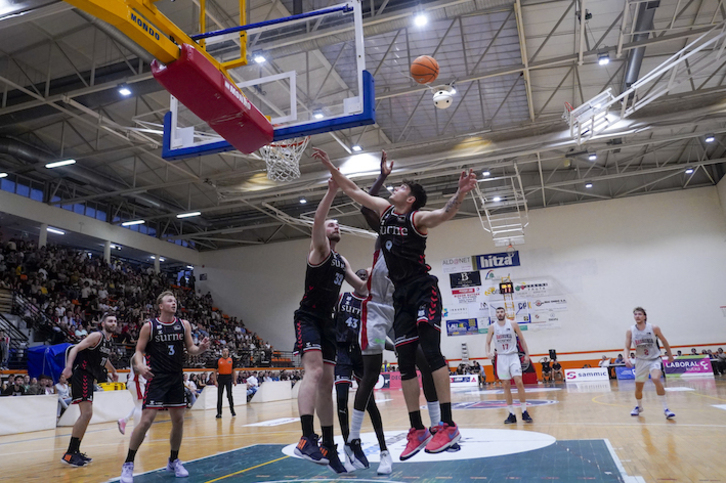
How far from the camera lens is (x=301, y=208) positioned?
90.1ft

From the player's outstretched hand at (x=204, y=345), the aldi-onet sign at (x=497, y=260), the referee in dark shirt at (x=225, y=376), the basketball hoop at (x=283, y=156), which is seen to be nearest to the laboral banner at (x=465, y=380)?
the aldi-onet sign at (x=497, y=260)

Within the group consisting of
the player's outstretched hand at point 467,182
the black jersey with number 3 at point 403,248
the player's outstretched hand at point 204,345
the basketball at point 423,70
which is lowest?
the player's outstretched hand at point 204,345

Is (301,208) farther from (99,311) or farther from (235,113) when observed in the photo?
(235,113)

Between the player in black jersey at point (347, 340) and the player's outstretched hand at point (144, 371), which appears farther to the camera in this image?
the player in black jersey at point (347, 340)

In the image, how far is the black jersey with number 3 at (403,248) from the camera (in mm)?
4066

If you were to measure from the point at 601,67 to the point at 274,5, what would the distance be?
10.6m

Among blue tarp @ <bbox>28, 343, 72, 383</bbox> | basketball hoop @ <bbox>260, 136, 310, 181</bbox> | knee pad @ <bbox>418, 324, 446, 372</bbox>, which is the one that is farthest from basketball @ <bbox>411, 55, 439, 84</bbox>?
blue tarp @ <bbox>28, 343, 72, 383</bbox>

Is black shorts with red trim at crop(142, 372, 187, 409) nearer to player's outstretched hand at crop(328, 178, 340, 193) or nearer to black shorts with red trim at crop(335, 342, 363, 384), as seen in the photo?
black shorts with red trim at crop(335, 342, 363, 384)

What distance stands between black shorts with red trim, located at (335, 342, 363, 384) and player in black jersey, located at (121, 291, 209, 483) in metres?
1.51

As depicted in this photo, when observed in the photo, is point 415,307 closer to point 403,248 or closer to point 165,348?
point 403,248

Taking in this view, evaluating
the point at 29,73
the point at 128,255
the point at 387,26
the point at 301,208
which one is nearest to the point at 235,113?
the point at 387,26

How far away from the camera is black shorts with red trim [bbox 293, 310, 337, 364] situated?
4.50 m

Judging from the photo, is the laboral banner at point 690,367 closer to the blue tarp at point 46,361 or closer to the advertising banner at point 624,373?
the advertising banner at point 624,373

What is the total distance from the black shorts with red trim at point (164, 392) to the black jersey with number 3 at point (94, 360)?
231 cm
